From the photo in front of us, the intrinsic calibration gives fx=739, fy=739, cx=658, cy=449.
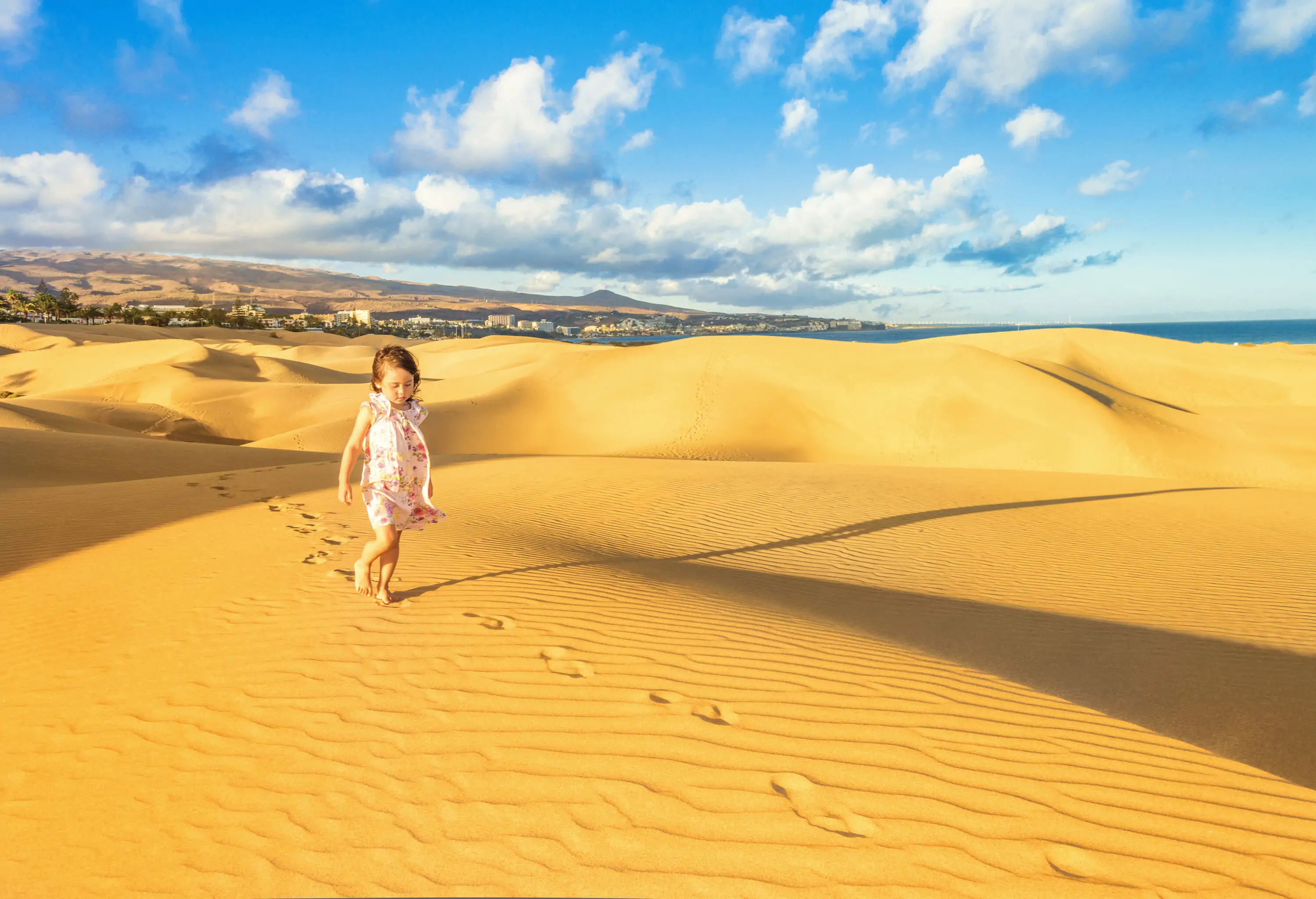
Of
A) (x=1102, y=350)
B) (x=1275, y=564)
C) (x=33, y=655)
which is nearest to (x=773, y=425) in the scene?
(x=1275, y=564)

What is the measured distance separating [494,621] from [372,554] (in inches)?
42.1

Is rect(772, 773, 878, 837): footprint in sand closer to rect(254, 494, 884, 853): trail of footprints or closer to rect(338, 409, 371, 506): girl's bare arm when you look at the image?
rect(254, 494, 884, 853): trail of footprints

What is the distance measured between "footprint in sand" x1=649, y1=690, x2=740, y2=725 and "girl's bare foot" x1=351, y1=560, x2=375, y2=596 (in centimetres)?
270

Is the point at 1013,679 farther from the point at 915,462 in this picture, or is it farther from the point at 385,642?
the point at 915,462

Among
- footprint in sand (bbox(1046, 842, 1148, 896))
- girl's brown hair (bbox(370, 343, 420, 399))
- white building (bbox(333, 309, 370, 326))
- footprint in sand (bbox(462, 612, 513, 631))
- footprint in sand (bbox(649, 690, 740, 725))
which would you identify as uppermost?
white building (bbox(333, 309, 370, 326))

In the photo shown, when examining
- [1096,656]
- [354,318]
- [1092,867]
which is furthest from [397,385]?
[354,318]

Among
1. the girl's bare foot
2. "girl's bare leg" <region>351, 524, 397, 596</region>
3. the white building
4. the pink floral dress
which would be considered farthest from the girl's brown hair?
the white building

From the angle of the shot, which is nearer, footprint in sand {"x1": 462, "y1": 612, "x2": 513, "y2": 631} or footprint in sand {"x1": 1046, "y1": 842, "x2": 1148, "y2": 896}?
footprint in sand {"x1": 1046, "y1": 842, "x2": 1148, "y2": 896}

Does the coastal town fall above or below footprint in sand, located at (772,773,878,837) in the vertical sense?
above

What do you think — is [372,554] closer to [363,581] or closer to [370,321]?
[363,581]

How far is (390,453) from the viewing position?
501 cm

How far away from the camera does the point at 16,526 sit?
8641mm

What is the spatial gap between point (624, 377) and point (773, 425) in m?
7.36

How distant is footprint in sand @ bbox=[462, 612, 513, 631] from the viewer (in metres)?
4.75
